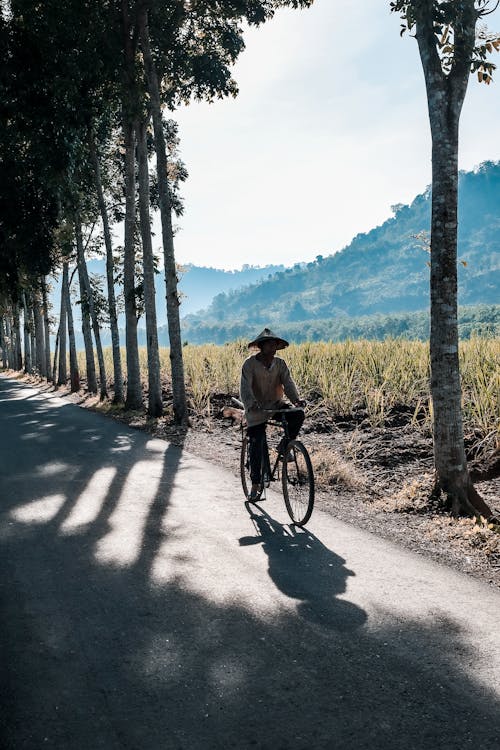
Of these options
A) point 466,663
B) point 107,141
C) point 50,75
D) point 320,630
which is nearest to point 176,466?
point 320,630

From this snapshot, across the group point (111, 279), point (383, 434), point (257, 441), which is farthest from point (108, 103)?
point (257, 441)

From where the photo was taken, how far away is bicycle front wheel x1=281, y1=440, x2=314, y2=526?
6582 mm

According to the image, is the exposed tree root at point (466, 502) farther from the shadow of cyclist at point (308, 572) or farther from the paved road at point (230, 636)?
the shadow of cyclist at point (308, 572)

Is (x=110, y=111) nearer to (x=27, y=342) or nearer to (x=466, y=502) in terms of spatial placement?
(x=466, y=502)

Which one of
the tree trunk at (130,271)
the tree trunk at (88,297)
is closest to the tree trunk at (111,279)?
the tree trunk at (88,297)

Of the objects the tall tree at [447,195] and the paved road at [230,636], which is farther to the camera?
the tall tree at [447,195]

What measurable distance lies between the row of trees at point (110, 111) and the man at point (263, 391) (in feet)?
25.1

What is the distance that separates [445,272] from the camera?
706 cm

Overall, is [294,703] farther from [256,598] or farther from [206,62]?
[206,62]

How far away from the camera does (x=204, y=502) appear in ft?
24.5

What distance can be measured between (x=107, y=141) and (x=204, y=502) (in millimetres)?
18462

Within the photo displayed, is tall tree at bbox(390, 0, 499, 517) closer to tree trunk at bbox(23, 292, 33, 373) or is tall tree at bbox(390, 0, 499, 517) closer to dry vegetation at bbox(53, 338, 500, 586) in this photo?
dry vegetation at bbox(53, 338, 500, 586)

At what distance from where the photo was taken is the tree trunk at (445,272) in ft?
22.5

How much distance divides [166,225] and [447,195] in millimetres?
8958
